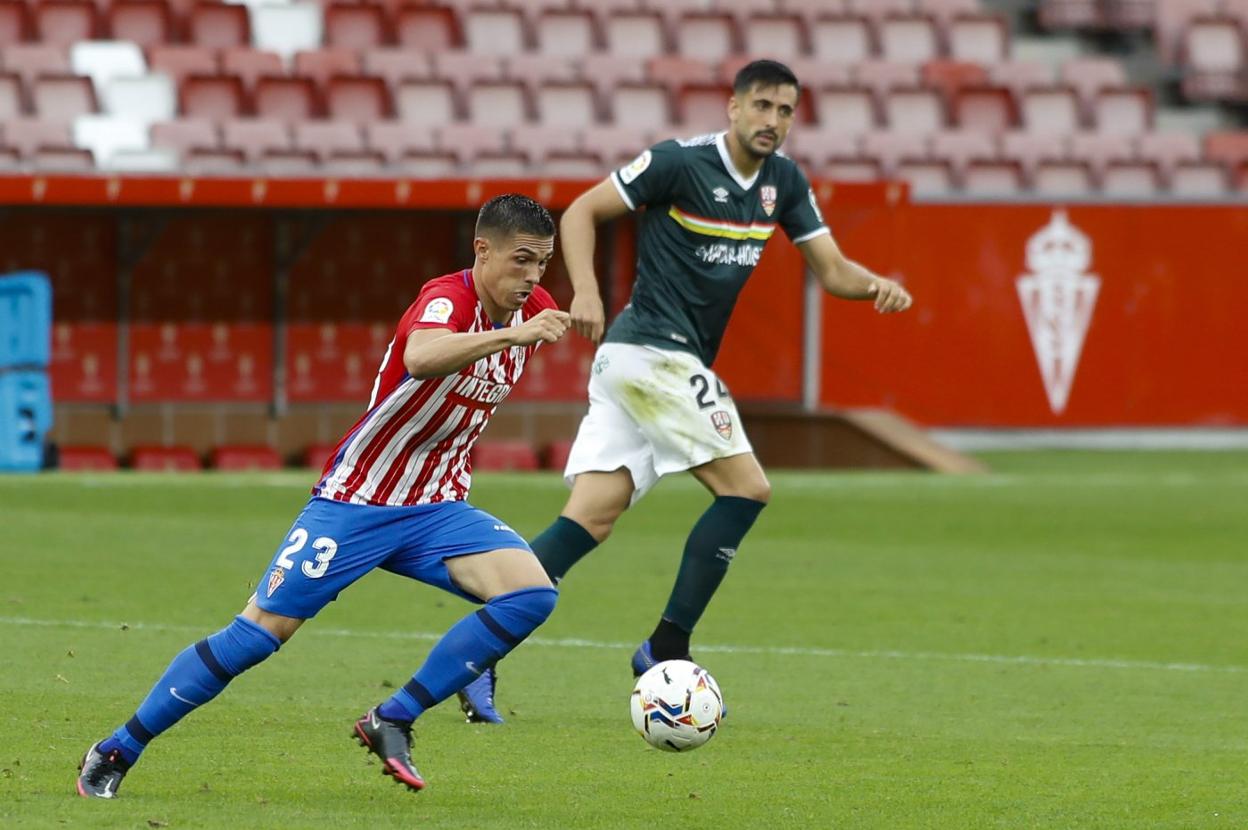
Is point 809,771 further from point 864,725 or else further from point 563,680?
point 563,680

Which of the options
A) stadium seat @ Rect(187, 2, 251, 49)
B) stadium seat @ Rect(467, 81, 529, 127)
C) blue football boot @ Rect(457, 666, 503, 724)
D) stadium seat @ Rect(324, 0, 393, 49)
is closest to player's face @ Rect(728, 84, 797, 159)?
blue football boot @ Rect(457, 666, 503, 724)

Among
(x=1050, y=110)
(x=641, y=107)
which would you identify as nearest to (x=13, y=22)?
(x=641, y=107)

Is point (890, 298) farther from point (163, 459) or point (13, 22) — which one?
point (13, 22)

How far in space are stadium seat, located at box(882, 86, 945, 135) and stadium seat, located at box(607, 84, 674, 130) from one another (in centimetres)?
275

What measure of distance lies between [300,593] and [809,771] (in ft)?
5.70

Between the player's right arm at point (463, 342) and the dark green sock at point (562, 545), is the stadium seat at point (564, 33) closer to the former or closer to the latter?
the dark green sock at point (562, 545)

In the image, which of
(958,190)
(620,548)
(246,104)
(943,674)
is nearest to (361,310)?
(246,104)

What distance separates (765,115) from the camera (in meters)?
7.93

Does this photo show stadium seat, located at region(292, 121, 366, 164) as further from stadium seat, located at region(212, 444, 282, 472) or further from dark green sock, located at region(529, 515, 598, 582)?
dark green sock, located at region(529, 515, 598, 582)

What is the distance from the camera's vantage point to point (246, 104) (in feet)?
70.6

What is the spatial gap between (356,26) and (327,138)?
8.23ft

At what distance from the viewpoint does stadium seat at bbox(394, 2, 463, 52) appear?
23188 mm

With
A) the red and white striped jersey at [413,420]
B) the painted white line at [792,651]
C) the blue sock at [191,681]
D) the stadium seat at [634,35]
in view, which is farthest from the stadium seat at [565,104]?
the blue sock at [191,681]

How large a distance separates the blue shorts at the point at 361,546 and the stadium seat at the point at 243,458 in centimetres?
1422
